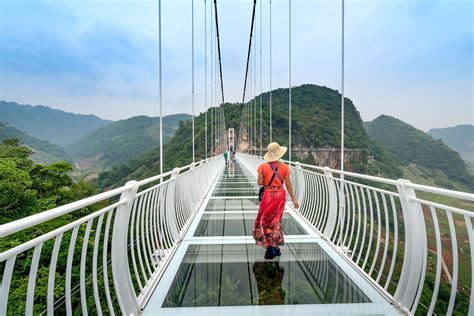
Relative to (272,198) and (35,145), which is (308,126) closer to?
(272,198)

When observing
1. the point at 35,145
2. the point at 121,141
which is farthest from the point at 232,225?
the point at 121,141

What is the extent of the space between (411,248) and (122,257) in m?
1.76

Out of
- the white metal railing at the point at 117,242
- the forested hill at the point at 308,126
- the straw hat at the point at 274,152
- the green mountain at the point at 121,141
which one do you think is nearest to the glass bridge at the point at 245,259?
the white metal railing at the point at 117,242

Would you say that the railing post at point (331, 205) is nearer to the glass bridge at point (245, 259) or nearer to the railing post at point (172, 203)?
the glass bridge at point (245, 259)

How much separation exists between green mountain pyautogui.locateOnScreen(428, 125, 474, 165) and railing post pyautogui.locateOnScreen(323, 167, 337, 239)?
51.2 meters

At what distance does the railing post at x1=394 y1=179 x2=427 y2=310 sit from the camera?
1815mm

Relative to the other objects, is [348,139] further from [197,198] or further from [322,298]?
[322,298]

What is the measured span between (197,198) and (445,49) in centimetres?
2572

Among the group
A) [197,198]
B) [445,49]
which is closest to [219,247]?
[197,198]

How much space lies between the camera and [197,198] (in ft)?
18.0

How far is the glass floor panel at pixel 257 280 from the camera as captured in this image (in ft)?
6.77

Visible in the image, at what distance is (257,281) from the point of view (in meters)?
2.31

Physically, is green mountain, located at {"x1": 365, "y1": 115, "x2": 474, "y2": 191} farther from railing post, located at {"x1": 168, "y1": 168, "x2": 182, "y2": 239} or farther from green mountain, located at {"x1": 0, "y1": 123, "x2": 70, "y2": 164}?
green mountain, located at {"x1": 0, "y1": 123, "x2": 70, "y2": 164}

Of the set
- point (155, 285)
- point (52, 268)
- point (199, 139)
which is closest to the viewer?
point (52, 268)
